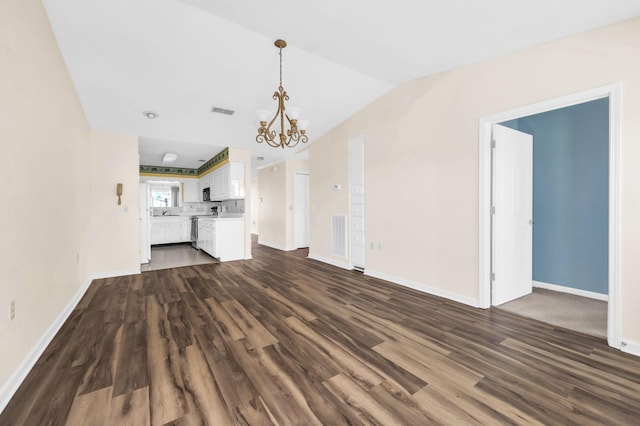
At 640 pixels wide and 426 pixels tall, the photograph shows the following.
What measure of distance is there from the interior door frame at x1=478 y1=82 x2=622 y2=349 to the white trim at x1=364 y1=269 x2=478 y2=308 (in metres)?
0.13

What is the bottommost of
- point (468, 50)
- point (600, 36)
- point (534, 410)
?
point (534, 410)

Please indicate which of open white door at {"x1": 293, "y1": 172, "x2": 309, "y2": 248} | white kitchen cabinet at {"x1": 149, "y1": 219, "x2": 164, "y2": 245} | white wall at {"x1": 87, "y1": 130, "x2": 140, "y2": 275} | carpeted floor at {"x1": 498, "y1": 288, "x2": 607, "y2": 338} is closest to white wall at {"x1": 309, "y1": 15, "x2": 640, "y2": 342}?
carpeted floor at {"x1": 498, "y1": 288, "x2": 607, "y2": 338}

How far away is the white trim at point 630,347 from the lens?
2.11 meters

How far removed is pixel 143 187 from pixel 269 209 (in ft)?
10.7

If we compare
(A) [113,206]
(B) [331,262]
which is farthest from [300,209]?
(A) [113,206]

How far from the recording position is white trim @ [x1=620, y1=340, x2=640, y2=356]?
2112 millimetres

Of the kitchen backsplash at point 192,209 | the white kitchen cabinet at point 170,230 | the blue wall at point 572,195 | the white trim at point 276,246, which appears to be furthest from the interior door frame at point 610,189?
the white kitchen cabinet at point 170,230

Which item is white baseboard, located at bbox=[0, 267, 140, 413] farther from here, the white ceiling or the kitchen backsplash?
the kitchen backsplash

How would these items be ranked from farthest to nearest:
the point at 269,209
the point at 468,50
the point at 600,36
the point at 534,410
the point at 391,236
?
the point at 269,209
the point at 391,236
the point at 468,50
the point at 600,36
the point at 534,410

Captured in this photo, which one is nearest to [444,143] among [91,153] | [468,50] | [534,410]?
[468,50]

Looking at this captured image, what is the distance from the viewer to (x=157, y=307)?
3.20m

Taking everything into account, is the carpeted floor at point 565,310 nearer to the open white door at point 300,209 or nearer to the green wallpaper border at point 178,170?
the open white door at point 300,209

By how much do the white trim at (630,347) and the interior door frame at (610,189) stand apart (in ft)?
0.08

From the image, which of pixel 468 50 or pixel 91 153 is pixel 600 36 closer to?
pixel 468 50
